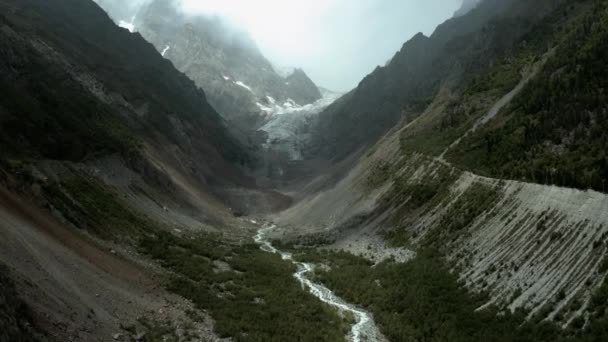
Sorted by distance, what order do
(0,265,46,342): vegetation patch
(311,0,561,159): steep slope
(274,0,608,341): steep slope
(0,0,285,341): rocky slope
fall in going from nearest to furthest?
(0,265,46,342): vegetation patch → (0,0,285,341): rocky slope → (274,0,608,341): steep slope → (311,0,561,159): steep slope

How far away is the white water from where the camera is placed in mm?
31941

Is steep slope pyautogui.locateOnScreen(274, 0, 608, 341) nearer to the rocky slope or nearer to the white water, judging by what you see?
the white water

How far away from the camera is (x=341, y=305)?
3881cm

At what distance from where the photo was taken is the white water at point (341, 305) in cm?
3194

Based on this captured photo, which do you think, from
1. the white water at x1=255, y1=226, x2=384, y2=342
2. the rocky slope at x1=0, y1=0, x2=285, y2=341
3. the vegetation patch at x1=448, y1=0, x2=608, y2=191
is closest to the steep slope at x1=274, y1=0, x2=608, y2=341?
the vegetation patch at x1=448, y1=0, x2=608, y2=191

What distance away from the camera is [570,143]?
4012cm

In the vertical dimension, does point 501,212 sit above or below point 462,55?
below

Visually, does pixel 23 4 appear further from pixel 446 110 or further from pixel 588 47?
pixel 588 47

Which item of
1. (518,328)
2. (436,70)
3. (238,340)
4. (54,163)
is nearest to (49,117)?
(54,163)

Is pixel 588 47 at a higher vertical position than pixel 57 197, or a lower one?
higher

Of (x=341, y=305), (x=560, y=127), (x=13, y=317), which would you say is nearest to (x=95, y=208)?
(x=341, y=305)

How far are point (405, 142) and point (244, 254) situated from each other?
4173cm

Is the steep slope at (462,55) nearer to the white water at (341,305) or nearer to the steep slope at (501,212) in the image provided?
the steep slope at (501,212)

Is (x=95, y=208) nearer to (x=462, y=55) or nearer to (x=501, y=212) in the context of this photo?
(x=501, y=212)
